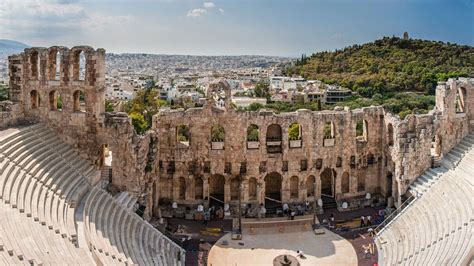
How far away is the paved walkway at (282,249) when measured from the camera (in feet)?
85.5

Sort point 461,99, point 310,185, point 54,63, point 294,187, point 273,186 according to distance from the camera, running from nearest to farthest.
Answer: point 54,63
point 461,99
point 294,187
point 310,185
point 273,186

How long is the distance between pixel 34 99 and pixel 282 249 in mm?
17885

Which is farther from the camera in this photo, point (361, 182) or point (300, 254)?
point (361, 182)

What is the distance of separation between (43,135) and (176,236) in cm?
987

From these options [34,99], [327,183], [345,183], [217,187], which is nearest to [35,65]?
[34,99]

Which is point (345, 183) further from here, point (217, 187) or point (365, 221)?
point (217, 187)

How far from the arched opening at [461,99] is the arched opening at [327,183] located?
397 inches

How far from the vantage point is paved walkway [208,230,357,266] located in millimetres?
26047

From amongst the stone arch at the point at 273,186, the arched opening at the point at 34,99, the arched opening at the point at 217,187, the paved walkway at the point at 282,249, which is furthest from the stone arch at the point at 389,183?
the arched opening at the point at 34,99

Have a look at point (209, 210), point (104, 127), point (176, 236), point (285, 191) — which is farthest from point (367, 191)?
point (104, 127)

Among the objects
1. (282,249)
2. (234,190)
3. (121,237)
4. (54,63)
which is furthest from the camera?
(234,190)

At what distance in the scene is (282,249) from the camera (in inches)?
1083

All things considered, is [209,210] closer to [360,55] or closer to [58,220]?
[58,220]

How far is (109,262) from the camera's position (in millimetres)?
19797
